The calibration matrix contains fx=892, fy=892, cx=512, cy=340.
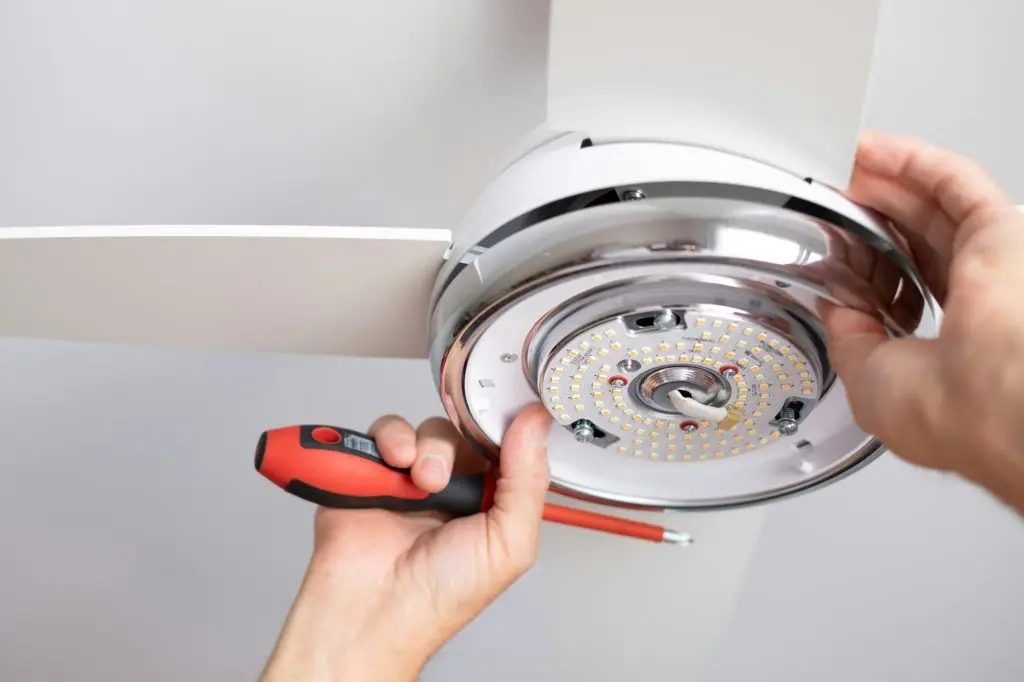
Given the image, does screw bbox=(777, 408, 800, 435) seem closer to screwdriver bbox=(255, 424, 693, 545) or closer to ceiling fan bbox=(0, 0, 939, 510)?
ceiling fan bbox=(0, 0, 939, 510)

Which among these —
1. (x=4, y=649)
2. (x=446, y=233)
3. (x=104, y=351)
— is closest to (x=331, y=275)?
(x=446, y=233)

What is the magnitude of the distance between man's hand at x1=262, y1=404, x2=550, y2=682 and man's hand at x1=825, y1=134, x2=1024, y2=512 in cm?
33

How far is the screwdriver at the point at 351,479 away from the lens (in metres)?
0.69

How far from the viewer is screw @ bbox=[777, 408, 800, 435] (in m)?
0.60

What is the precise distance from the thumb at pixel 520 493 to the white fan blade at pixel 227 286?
0.10m

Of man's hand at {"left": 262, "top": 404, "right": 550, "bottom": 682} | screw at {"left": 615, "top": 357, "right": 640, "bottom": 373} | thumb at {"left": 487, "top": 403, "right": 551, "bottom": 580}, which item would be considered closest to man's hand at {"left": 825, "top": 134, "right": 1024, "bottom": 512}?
screw at {"left": 615, "top": 357, "right": 640, "bottom": 373}

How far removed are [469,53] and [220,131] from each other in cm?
21

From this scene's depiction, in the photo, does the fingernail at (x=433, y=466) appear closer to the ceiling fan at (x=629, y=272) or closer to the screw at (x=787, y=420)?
the ceiling fan at (x=629, y=272)

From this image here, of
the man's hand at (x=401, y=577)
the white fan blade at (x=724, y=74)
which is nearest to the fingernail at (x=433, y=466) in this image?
the man's hand at (x=401, y=577)

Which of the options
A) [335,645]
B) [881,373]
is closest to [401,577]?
[335,645]

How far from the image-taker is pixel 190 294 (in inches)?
23.5

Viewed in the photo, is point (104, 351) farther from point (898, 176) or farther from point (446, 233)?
point (898, 176)

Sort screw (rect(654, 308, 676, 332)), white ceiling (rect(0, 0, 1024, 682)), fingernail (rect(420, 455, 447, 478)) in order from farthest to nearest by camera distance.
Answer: fingernail (rect(420, 455, 447, 478)), white ceiling (rect(0, 0, 1024, 682)), screw (rect(654, 308, 676, 332))

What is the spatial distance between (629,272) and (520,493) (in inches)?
11.5
